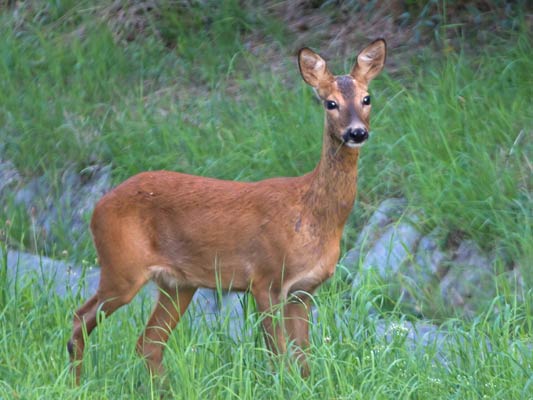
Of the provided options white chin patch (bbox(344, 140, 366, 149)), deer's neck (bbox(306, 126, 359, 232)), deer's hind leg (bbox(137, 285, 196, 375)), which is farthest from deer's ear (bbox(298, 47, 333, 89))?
deer's hind leg (bbox(137, 285, 196, 375))

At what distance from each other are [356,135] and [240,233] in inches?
34.1

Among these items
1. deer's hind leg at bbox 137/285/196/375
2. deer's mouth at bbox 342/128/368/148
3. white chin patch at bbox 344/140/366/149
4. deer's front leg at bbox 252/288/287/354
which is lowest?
deer's hind leg at bbox 137/285/196/375

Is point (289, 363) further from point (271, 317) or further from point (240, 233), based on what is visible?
point (240, 233)

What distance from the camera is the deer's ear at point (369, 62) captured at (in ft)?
24.5

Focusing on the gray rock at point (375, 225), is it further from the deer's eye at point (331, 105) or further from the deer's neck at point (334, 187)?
the deer's eye at point (331, 105)

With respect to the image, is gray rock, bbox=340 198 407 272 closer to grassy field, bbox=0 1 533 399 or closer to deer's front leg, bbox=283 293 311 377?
grassy field, bbox=0 1 533 399

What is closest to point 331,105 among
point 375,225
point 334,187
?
Result: point 334,187

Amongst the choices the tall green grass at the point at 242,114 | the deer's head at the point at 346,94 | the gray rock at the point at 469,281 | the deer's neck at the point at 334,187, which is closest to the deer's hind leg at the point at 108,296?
the deer's neck at the point at 334,187

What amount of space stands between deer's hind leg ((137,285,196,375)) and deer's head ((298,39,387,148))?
1.20 metres

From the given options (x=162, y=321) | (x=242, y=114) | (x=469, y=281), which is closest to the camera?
(x=162, y=321)

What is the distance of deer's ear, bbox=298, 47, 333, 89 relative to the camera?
743 centimetres

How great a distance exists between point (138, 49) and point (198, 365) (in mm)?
5824

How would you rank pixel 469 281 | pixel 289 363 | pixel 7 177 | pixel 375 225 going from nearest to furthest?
pixel 289 363 → pixel 469 281 → pixel 375 225 → pixel 7 177

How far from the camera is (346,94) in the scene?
721cm
